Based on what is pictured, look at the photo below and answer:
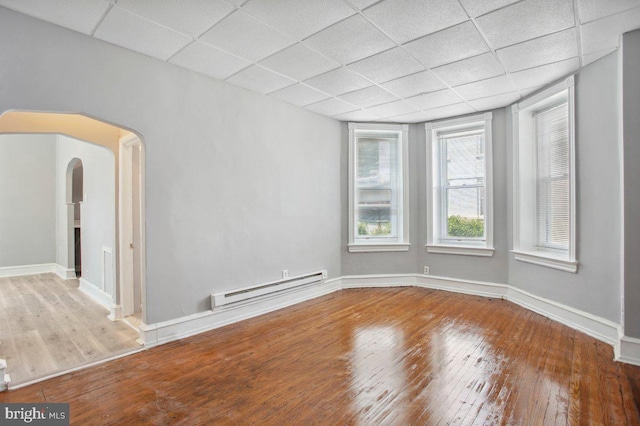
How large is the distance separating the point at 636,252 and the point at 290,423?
3049 mm

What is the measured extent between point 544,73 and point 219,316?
171 inches

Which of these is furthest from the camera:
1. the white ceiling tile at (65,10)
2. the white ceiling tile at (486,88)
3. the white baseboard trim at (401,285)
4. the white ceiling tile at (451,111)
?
the white ceiling tile at (451,111)

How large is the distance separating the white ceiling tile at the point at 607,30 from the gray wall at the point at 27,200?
→ 9123 mm

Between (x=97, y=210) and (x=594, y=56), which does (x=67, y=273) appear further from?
(x=594, y=56)

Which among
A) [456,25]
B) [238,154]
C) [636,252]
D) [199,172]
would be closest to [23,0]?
[199,172]

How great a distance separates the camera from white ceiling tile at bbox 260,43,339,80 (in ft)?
10.1

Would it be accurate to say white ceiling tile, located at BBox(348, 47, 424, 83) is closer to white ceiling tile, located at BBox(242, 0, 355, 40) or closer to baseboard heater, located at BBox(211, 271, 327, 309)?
white ceiling tile, located at BBox(242, 0, 355, 40)

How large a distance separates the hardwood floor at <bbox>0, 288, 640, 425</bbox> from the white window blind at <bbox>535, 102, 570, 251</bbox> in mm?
1107

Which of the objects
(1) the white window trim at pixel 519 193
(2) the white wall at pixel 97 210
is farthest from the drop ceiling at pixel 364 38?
(2) the white wall at pixel 97 210

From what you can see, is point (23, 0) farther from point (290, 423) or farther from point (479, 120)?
point (479, 120)

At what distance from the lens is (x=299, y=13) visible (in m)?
2.46

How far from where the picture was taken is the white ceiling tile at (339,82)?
140 inches

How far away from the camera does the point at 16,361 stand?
278 centimetres

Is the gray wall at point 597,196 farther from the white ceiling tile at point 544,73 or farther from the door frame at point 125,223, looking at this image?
the door frame at point 125,223
